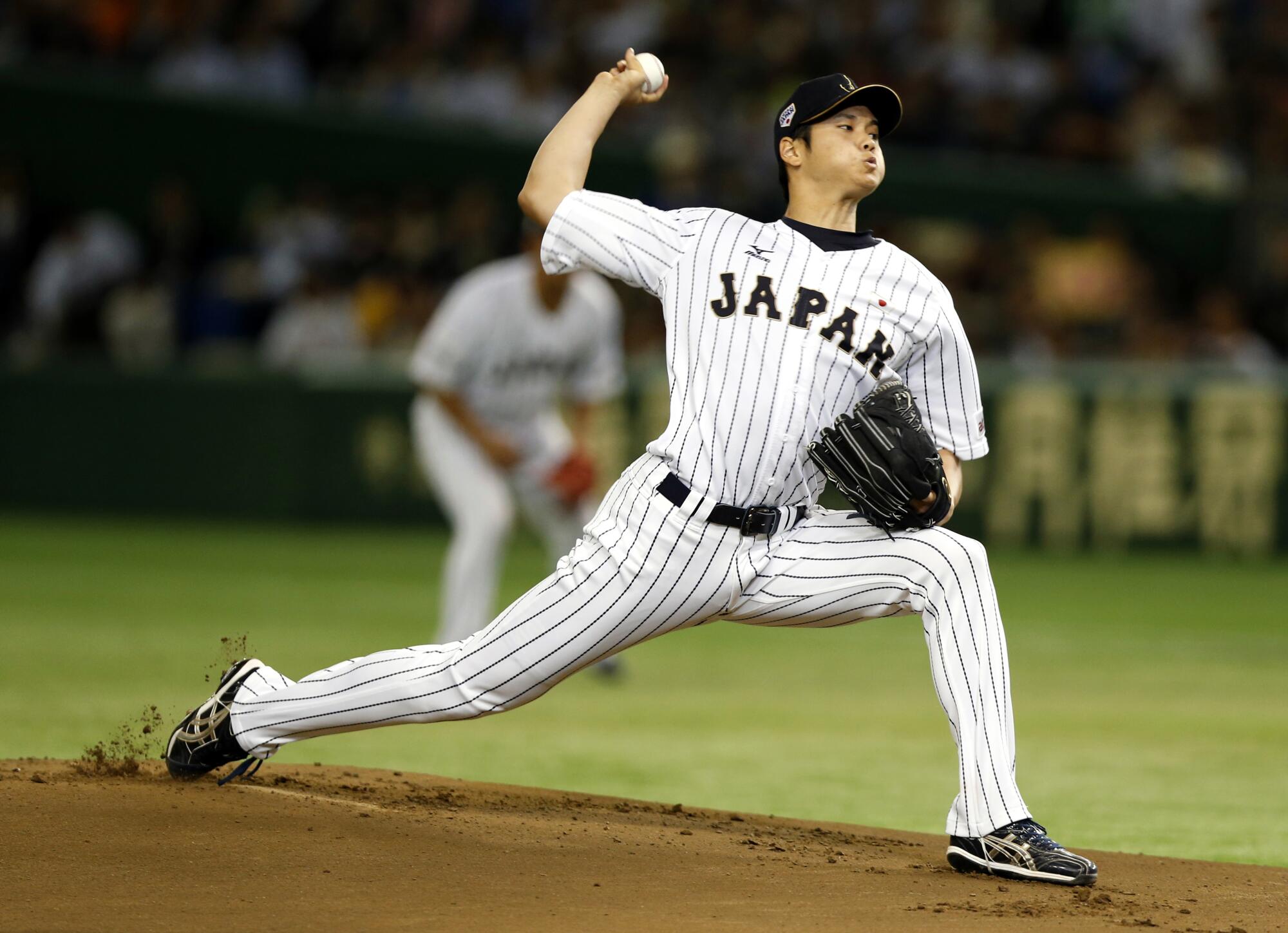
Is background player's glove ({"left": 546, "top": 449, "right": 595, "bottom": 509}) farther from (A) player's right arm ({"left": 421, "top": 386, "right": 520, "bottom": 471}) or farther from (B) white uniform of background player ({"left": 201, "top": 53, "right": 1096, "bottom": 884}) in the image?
(B) white uniform of background player ({"left": 201, "top": 53, "right": 1096, "bottom": 884})

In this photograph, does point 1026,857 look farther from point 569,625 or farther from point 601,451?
point 601,451

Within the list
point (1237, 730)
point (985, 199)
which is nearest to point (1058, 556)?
point (985, 199)

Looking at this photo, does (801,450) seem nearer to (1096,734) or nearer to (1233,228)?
(1096,734)

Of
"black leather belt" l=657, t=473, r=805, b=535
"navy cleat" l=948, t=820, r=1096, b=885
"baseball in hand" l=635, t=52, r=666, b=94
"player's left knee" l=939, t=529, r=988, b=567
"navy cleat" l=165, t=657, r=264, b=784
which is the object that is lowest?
"navy cleat" l=948, t=820, r=1096, b=885

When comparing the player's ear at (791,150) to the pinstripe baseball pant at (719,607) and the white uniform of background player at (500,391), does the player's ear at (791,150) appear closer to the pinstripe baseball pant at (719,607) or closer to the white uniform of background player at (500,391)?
the pinstripe baseball pant at (719,607)

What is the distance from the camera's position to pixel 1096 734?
23.0ft

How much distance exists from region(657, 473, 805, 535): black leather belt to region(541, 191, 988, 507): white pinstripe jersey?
0.8 inches

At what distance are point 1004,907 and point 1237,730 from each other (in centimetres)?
357

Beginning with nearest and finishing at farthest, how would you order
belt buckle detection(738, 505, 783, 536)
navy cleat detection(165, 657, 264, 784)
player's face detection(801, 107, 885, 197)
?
belt buckle detection(738, 505, 783, 536), player's face detection(801, 107, 885, 197), navy cleat detection(165, 657, 264, 784)

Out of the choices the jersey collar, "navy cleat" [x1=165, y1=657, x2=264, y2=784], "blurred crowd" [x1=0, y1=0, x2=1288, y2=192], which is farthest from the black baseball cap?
"blurred crowd" [x1=0, y1=0, x2=1288, y2=192]

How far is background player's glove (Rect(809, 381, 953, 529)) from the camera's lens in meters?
4.17

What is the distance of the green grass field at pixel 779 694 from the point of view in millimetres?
5762

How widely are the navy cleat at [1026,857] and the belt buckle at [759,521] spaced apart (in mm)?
848

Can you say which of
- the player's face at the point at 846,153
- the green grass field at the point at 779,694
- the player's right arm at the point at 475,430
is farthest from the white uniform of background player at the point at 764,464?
the player's right arm at the point at 475,430
